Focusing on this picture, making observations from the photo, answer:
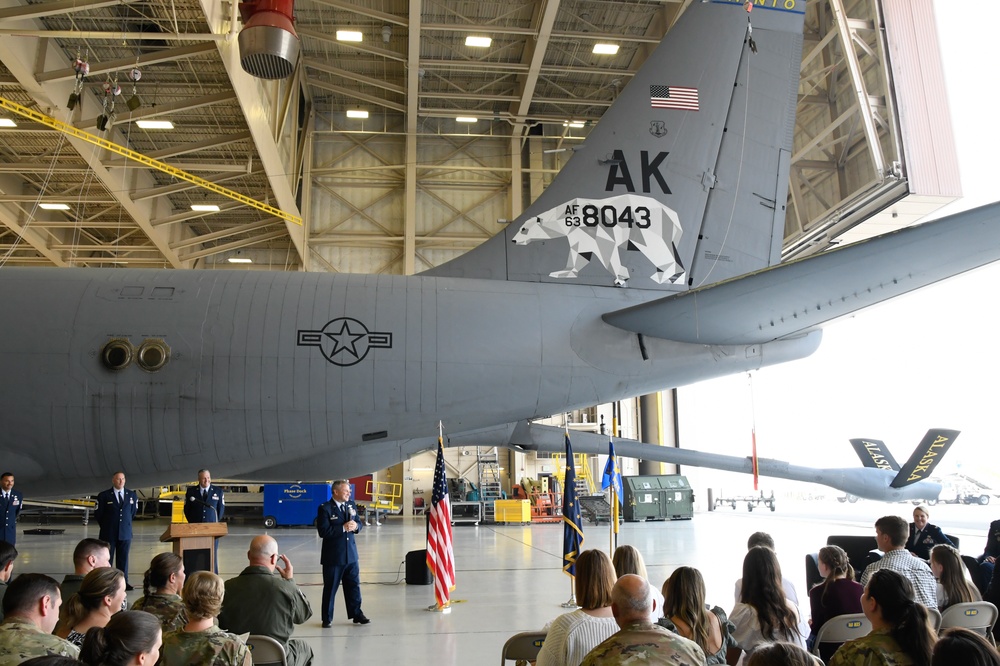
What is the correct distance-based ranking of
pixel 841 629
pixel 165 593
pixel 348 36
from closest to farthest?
pixel 841 629, pixel 165 593, pixel 348 36

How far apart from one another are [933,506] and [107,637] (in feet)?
123

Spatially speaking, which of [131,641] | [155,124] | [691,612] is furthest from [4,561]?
[155,124]

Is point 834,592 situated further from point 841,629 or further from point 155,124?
point 155,124

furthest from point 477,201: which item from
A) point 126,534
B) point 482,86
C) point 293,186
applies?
point 126,534

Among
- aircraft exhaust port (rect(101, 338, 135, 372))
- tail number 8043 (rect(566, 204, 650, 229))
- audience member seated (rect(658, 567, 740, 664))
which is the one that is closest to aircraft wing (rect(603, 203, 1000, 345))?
tail number 8043 (rect(566, 204, 650, 229))

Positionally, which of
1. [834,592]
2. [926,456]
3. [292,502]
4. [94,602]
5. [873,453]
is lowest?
[834,592]

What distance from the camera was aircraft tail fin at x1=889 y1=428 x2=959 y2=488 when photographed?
17.7m

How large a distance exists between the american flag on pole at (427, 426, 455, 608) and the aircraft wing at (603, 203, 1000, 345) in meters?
2.94

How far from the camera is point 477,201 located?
31.8 metres

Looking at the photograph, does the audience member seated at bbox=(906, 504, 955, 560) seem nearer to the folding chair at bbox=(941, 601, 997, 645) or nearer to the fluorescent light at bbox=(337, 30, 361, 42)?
the folding chair at bbox=(941, 601, 997, 645)

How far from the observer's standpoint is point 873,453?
76.1 feet

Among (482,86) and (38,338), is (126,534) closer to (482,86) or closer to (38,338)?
(38,338)

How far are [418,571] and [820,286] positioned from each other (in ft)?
23.1

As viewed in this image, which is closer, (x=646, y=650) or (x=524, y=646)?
(x=646, y=650)
